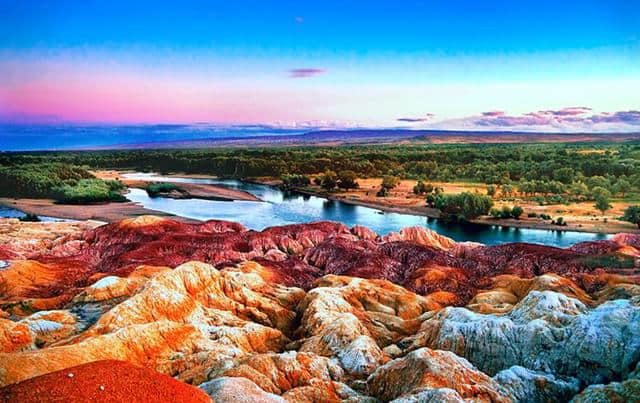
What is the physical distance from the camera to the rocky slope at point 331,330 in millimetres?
18812

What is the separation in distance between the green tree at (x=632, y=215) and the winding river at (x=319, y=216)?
21.4 ft

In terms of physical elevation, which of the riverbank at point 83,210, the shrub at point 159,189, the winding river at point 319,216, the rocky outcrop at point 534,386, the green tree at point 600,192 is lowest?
the winding river at point 319,216

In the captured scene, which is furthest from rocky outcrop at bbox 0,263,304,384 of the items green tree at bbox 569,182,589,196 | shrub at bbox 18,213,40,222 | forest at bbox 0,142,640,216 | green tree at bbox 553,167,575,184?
green tree at bbox 553,167,575,184

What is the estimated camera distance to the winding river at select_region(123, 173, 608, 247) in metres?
82.3

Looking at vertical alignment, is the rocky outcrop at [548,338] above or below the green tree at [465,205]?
above

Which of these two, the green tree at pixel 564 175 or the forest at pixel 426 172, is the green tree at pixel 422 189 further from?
the green tree at pixel 564 175

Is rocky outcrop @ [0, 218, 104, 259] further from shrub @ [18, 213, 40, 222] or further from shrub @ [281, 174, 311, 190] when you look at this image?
shrub @ [281, 174, 311, 190]

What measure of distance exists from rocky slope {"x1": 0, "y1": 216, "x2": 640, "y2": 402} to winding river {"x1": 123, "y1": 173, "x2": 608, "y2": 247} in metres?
33.8

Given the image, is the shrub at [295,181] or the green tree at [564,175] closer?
the green tree at [564,175]

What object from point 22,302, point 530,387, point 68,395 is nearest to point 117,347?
point 68,395

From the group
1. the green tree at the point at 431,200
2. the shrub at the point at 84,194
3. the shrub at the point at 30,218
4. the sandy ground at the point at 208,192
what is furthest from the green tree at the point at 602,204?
the shrub at the point at 30,218

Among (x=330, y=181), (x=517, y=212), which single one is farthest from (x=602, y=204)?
(x=330, y=181)

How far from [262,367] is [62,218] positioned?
8476cm

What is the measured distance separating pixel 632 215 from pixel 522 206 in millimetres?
19314
